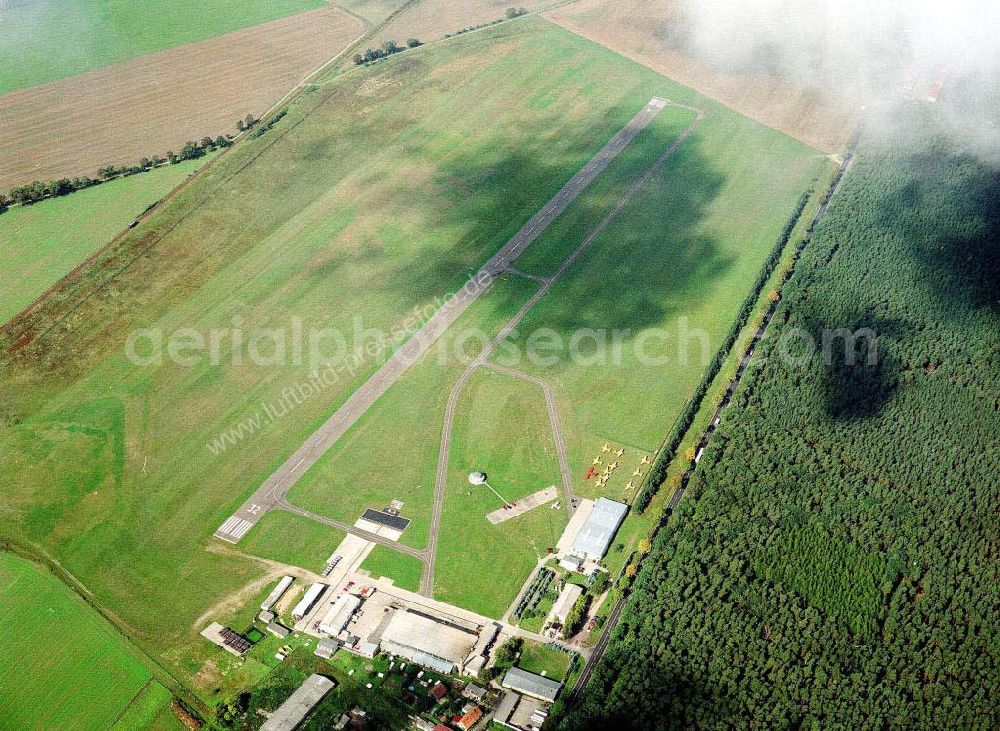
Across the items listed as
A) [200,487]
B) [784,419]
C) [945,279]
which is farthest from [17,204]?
[945,279]

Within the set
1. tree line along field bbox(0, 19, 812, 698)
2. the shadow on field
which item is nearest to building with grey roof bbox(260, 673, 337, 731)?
tree line along field bbox(0, 19, 812, 698)

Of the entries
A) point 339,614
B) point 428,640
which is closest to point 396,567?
point 339,614

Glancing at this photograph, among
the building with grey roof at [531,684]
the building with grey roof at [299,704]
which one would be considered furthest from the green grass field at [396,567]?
the building with grey roof at [531,684]

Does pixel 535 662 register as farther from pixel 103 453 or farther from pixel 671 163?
pixel 671 163

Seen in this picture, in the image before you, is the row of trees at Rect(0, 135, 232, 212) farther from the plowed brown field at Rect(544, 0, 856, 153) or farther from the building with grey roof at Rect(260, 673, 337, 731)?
the building with grey roof at Rect(260, 673, 337, 731)

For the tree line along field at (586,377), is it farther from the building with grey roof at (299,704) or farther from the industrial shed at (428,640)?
the building with grey roof at (299,704)

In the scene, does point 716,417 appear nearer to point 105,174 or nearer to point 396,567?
point 396,567

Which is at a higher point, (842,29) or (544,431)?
(842,29)
